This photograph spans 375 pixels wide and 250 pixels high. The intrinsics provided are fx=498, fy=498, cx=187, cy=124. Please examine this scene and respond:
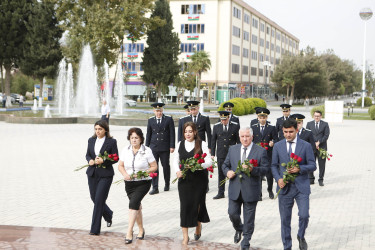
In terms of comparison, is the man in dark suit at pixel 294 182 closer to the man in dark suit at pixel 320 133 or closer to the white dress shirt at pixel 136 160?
the white dress shirt at pixel 136 160

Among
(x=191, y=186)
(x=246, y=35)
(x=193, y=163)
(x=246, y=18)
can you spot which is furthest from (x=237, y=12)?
(x=193, y=163)

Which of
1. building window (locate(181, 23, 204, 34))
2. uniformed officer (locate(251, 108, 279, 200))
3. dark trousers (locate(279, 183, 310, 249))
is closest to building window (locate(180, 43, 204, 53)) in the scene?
building window (locate(181, 23, 204, 34))

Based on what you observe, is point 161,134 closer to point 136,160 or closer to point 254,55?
point 136,160

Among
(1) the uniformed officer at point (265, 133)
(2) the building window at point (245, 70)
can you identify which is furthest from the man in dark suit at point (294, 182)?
(2) the building window at point (245, 70)

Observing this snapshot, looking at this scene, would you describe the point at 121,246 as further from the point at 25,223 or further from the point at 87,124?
the point at 87,124

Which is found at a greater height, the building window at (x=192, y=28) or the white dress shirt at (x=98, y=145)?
the building window at (x=192, y=28)

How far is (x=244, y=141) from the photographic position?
19.9ft

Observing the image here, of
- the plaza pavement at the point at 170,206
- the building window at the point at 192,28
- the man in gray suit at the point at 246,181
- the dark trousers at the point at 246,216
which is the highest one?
the building window at the point at 192,28

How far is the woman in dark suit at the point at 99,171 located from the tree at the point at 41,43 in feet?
138

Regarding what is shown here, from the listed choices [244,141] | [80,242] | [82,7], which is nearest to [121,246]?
[80,242]

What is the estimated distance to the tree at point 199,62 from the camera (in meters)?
71.0

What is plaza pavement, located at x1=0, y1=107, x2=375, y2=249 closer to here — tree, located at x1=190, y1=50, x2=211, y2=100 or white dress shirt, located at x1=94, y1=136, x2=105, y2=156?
white dress shirt, located at x1=94, y1=136, x2=105, y2=156

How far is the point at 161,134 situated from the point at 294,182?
14.9 feet

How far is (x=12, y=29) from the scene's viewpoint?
150 ft
